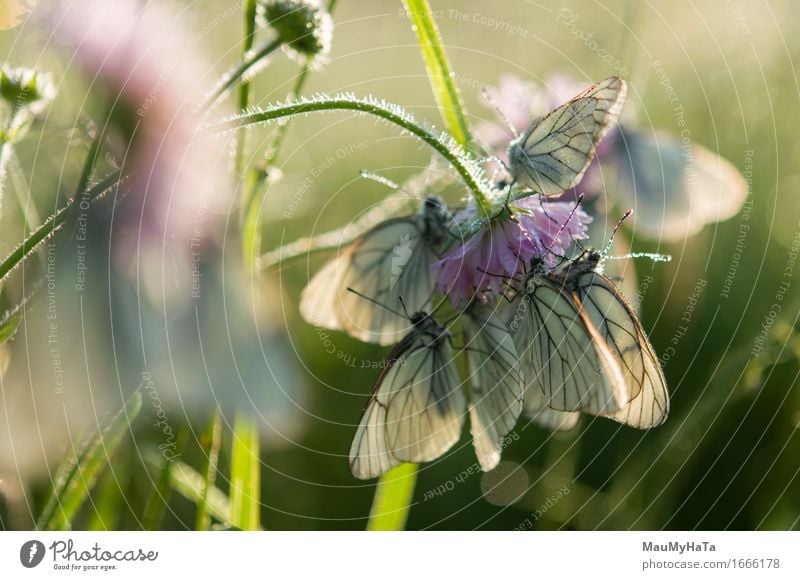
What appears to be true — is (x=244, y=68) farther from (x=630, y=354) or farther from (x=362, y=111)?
(x=630, y=354)

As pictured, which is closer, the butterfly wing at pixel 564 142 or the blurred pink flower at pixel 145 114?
the butterfly wing at pixel 564 142

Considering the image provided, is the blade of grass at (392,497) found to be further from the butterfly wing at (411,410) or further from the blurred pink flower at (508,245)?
the blurred pink flower at (508,245)

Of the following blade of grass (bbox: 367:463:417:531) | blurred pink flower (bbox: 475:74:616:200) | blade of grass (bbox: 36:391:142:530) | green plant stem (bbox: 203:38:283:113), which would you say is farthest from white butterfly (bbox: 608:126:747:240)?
blade of grass (bbox: 36:391:142:530)

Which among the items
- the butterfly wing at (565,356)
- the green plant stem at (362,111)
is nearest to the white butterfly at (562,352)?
the butterfly wing at (565,356)

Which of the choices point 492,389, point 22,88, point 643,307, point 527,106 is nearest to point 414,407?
point 492,389
